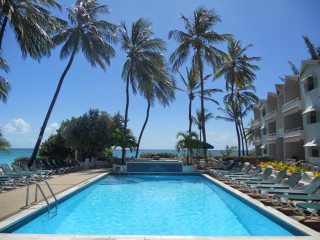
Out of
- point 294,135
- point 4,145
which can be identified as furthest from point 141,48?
point 294,135

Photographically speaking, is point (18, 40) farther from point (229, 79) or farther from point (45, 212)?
point (229, 79)

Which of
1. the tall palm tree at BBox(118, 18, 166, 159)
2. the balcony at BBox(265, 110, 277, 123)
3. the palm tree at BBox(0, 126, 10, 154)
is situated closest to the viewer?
the palm tree at BBox(0, 126, 10, 154)

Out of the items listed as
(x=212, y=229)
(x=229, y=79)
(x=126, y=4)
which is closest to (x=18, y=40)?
(x=126, y=4)

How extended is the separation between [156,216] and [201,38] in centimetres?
1626

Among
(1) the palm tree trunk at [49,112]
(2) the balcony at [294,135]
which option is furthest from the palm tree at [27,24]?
(2) the balcony at [294,135]

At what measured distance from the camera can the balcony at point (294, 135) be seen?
18.5m

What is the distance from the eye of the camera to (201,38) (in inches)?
A: 786

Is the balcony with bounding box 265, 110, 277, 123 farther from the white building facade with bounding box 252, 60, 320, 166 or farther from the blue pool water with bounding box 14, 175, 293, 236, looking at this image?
the blue pool water with bounding box 14, 175, 293, 236

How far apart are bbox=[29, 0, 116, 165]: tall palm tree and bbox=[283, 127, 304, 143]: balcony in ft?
51.8

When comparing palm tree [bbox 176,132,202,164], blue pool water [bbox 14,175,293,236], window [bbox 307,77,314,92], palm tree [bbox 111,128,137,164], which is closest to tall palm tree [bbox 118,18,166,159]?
palm tree [bbox 111,128,137,164]

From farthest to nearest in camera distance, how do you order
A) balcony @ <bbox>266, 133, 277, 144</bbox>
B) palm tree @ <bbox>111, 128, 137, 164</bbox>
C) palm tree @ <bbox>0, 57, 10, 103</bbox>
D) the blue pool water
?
1. balcony @ <bbox>266, 133, 277, 144</bbox>
2. palm tree @ <bbox>111, 128, 137, 164</bbox>
3. palm tree @ <bbox>0, 57, 10, 103</bbox>
4. the blue pool water

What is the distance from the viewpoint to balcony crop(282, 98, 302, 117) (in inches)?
734

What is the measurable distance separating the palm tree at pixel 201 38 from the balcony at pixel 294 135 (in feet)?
23.1

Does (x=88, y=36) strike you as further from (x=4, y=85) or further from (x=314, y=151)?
(x=314, y=151)
